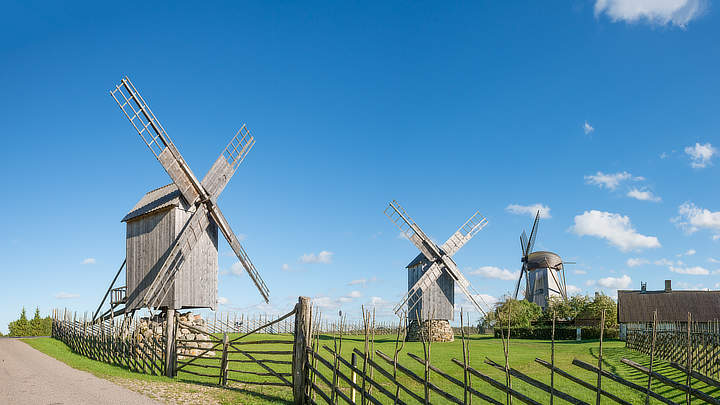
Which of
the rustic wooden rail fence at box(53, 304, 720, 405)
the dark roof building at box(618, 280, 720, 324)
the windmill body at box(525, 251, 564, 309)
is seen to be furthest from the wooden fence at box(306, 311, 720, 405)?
the windmill body at box(525, 251, 564, 309)

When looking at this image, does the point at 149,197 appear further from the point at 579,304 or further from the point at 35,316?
the point at 579,304

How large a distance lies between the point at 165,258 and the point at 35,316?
113ft

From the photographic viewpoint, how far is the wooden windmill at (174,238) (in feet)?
71.3

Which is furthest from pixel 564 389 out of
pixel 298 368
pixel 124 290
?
pixel 124 290

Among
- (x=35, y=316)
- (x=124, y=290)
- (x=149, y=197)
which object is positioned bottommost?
(x=35, y=316)

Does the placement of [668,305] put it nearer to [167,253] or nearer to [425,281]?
[425,281]

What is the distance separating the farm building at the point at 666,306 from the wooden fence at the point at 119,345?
32070 millimetres

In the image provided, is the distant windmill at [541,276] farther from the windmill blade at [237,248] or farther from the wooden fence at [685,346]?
the windmill blade at [237,248]

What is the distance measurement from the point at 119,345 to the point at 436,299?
19321 millimetres

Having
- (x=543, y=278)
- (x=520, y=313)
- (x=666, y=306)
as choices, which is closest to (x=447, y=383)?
(x=520, y=313)

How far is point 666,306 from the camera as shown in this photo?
130 feet

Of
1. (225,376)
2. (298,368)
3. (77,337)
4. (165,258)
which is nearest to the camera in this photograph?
(298,368)

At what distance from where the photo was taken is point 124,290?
2431 centimetres

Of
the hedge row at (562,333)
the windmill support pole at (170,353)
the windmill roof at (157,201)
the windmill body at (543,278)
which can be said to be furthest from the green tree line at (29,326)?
the windmill body at (543,278)
